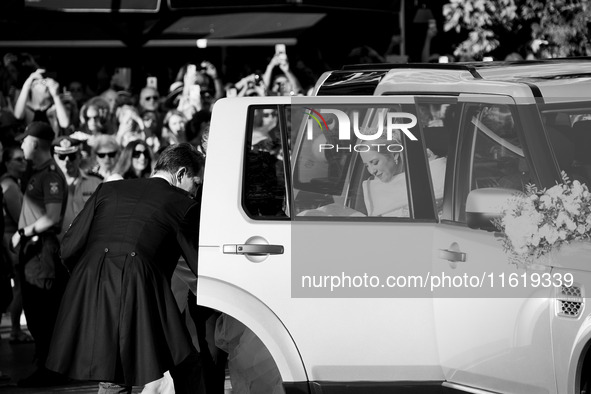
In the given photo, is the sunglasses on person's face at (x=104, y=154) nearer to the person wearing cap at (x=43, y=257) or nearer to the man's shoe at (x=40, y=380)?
the person wearing cap at (x=43, y=257)

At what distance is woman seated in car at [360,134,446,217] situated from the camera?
5.45m

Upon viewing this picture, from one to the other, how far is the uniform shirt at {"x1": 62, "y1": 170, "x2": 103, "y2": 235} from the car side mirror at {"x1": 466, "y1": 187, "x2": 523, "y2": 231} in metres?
4.86

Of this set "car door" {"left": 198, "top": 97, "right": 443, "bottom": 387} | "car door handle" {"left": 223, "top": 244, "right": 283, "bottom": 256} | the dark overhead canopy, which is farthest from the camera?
the dark overhead canopy

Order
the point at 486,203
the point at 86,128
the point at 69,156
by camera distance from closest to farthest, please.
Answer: the point at 486,203 < the point at 69,156 < the point at 86,128

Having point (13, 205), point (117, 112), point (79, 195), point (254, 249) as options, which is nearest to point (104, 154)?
point (79, 195)

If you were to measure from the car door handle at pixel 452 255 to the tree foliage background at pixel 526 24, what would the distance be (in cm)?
892

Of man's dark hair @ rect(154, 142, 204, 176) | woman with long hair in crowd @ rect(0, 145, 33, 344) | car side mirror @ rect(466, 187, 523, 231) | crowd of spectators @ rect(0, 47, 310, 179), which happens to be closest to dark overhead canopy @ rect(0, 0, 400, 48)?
crowd of spectators @ rect(0, 47, 310, 179)

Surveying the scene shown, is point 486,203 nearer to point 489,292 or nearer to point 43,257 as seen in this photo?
point 489,292

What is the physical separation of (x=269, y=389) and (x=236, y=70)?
611 inches

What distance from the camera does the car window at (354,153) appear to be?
546 cm

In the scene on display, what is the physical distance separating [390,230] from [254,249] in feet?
1.92

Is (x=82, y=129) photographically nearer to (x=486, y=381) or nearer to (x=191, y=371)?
(x=191, y=371)

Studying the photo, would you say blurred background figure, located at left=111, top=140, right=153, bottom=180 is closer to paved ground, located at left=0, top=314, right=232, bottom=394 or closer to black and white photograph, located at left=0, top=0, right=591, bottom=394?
paved ground, located at left=0, top=314, right=232, bottom=394

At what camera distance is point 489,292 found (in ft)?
16.7
